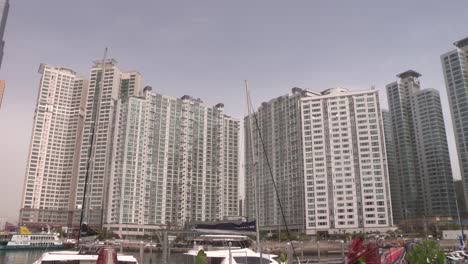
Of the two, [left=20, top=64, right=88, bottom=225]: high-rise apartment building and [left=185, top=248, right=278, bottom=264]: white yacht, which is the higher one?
[left=20, top=64, right=88, bottom=225]: high-rise apartment building

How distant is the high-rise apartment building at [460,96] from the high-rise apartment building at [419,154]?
59.1 feet

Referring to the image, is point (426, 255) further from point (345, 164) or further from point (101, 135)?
point (101, 135)

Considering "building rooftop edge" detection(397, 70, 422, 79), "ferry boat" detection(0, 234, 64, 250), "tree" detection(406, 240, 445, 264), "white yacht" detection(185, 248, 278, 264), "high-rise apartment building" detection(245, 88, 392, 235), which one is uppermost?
"building rooftop edge" detection(397, 70, 422, 79)

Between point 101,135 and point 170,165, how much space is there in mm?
31997

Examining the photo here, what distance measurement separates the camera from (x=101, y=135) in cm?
15700

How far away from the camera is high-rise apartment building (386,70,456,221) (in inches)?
6329

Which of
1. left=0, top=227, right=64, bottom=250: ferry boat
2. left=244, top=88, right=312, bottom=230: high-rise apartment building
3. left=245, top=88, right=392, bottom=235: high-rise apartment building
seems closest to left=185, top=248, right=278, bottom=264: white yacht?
left=0, top=227, right=64, bottom=250: ferry boat

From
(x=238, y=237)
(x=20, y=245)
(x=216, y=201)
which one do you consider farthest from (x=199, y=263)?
(x=216, y=201)

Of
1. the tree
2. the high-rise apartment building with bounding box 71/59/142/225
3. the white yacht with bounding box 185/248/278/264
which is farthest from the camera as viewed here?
the high-rise apartment building with bounding box 71/59/142/225

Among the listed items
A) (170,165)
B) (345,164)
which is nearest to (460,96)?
(345,164)

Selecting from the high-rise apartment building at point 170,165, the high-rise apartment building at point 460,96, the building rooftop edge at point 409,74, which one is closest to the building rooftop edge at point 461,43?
the high-rise apartment building at point 460,96

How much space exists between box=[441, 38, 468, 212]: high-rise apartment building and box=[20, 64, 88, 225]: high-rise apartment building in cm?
15178

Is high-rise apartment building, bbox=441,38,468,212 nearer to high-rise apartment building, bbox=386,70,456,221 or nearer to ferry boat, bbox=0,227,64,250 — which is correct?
high-rise apartment building, bbox=386,70,456,221

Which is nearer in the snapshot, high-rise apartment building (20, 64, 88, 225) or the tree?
the tree
